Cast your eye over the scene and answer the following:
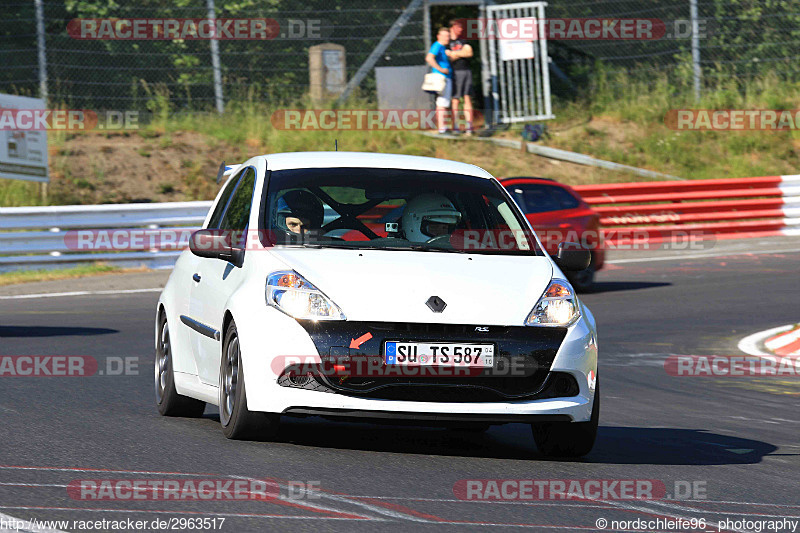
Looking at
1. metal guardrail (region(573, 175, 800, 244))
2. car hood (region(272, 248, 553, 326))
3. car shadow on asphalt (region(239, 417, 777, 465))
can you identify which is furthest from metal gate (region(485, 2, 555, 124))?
car hood (region(272, 248, 553, 326))

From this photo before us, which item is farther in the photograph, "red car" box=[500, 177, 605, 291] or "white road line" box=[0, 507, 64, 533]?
"red car" box=[500, 177, 605, 291]

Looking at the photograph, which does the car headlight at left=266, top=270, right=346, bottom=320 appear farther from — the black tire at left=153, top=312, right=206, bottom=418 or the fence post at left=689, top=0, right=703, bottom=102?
the fence post at left=689, top=0, right=703, bottom=102

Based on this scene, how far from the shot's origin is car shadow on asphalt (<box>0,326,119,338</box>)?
531 inches

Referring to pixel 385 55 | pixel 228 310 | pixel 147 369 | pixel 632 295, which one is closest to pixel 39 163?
pixel 385 55

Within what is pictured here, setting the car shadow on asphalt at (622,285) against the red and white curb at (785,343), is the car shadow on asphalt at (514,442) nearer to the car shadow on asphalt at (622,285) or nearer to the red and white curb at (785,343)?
the red and white curb at (785,343)

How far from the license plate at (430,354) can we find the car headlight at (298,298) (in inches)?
11.5

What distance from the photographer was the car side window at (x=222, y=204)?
28.1 ft

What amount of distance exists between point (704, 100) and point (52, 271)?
14696 mm

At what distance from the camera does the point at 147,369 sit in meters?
11.2

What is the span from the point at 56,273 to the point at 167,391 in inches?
475

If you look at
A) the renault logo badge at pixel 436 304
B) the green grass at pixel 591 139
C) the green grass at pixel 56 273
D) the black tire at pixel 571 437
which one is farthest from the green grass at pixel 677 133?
the renault logo badge at pixel 436 304

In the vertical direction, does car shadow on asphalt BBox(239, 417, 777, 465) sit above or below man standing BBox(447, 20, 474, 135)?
below

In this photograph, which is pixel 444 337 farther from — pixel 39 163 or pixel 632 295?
pixel 39 163

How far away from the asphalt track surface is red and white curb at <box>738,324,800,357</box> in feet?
3.57
